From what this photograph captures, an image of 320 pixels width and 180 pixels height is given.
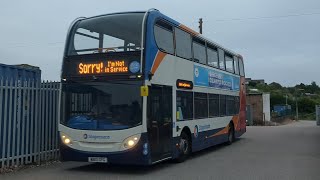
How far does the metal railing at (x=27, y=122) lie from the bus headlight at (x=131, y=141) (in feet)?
9.51

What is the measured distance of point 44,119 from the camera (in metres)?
12.6

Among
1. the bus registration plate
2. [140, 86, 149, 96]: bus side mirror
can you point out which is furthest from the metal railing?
[140, 86, 149, 96]: bus side mirror

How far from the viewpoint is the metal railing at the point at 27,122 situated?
1115 cm

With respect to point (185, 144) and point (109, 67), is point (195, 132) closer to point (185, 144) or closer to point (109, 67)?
point (185, 144)

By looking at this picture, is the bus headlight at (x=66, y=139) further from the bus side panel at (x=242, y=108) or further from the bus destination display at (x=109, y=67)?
the bus side panel at (x=242, y=108)

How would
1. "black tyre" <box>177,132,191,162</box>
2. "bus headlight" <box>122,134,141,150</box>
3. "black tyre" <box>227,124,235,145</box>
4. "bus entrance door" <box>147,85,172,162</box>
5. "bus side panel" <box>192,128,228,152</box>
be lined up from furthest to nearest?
"black tyre" <box>227,124,235,145</box> < "bus side panel" <box>192,128,228,152</box> < "black tyre" <box>177,132,191,162</box> < "bus entrance door" <box>147,85,172,162</box> < "bus headlight" <box>122,134,141,150</box>

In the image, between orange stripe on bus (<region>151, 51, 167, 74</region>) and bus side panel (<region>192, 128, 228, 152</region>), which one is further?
bus side panel (<region>192, 128, 228, 152</region>)

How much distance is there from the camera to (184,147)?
43.9 feet

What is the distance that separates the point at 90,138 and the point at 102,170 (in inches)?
43.3

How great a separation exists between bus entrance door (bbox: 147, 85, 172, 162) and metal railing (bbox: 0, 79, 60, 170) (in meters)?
3.28

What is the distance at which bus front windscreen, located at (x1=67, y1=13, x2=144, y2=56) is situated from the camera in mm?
11102

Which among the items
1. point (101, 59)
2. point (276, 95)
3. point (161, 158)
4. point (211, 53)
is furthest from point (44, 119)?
point (276, 95)

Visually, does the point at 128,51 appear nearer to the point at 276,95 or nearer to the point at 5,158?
the point at 5,158

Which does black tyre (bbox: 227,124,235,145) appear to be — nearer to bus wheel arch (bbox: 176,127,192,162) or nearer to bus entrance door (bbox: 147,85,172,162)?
bus wheel arch (bbox: 176,127,192,162)
